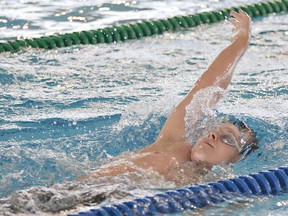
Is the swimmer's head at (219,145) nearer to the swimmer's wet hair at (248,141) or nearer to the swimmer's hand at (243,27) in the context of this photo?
the swimmer's wet hair at (248,141)

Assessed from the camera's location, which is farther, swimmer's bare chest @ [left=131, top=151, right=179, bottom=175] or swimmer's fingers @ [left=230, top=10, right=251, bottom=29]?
swimmer's fingers @ [left=230, top=10, right=251, bottom=29]

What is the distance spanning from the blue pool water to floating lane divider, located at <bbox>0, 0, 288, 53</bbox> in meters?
0.08

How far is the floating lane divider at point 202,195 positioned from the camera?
9.64 ft

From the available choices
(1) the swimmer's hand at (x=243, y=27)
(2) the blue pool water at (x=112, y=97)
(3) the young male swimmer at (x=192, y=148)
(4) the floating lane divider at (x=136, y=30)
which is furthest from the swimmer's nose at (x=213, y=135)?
(4) the floating lane divider at (x=136, y=30)

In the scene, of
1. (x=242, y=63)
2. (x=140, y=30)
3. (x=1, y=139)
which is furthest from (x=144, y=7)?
(x=1, y=139)

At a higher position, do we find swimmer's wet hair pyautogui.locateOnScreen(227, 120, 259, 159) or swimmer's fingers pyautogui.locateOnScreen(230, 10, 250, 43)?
swimmer's fingers pyautogui.locateOnScreen(230, 10, 250, 43)

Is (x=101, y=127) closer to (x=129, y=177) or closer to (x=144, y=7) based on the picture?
(x=129, y=177)

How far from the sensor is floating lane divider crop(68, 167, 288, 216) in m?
2.94

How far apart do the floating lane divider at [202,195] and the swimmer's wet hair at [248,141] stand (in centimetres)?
24

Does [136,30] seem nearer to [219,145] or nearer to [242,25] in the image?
[242,25]

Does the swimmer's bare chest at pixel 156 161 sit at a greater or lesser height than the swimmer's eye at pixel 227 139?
lesser

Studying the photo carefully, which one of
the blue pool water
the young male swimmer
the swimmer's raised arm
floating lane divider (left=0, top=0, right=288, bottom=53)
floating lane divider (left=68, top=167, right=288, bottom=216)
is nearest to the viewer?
floating lane divider (left=68, top=167, right=288, bottom=216)

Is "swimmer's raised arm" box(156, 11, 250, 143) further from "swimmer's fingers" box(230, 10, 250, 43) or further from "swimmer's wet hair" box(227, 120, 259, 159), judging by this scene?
"swimmer's wet hair" box(227, 120, 259, 159)

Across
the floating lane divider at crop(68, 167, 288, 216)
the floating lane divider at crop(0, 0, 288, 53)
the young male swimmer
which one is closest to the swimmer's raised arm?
the young male swimmer
